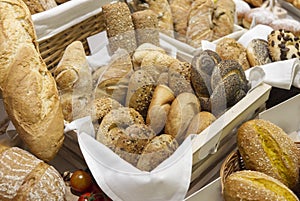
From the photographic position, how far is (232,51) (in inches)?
56.0

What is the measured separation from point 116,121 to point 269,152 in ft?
1.23

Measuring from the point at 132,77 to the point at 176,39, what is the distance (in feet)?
1.23

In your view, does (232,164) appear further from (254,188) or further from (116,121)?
(116,121)

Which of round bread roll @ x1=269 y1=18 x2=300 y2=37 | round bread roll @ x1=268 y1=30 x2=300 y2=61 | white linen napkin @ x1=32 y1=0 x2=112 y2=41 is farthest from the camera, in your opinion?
round bread roll @ x1=269 y1=18 x2=300 y2=37

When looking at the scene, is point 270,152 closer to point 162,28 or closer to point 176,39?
point 176,39

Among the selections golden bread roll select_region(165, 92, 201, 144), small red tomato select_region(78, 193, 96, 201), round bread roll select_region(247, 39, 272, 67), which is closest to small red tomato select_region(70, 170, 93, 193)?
small red tomato select_region(78, 193, 96, 201)

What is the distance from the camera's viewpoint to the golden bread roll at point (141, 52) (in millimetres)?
1226

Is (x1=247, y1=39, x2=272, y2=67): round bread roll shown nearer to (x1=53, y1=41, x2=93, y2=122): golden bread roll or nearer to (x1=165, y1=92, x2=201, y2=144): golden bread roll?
(x1=165, y1=92, x2=201, y2=144): golden bread roll

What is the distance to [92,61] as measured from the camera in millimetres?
1307

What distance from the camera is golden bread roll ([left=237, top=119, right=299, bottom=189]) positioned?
104 cm

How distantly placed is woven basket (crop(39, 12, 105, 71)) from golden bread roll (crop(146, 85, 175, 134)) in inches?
17.9

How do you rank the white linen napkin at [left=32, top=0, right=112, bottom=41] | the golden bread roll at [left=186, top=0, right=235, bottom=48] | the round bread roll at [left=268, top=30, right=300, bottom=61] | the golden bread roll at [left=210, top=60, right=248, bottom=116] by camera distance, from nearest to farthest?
the golden bread roll at [left=210, top=60, right=248, bottom=116] → the white linen napkin at [left=32, top=0, right=112, bottom=41] → the round bread roll at [left=268, top=30, right=300, bottom=61] → the golden bread roll at [left=186, top=0, right=235, bottom=48]

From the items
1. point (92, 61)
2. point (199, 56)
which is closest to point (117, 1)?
point (92, 61)

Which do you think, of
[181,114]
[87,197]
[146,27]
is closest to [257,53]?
[146,27]
